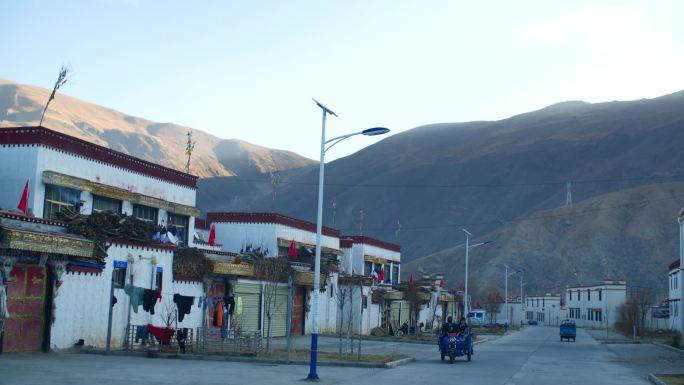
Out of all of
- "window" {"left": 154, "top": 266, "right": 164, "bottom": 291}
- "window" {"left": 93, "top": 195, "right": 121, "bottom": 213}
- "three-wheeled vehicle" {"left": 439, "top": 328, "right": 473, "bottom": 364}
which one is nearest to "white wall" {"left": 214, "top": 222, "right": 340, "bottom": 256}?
"window" {"left": 154, "top": 266, "right": 164, "bottom": 291}

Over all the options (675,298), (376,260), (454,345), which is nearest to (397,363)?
(454,345)

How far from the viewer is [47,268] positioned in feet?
89.9

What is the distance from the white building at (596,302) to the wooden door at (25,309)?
87.1 metres

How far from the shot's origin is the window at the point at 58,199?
30750 mm

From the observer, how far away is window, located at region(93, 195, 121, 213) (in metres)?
34.0

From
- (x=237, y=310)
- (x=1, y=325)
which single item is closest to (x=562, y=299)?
(x=237, y=310)

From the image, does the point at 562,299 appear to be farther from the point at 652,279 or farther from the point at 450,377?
the point at 450,377

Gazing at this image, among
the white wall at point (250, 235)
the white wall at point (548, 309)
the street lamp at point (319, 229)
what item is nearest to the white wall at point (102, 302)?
the street lamp at point (319, 229)

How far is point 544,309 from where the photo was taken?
461 ft

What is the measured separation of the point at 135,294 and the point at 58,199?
503 cm

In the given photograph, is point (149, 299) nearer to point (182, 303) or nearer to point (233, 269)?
point (182, 303)

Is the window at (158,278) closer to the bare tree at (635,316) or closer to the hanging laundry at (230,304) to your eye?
the hanging laundry at (230,304)

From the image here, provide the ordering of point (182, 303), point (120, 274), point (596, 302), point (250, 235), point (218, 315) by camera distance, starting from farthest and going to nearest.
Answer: point (596, 302) → point (250, 235) → point (218, 315) → point (182, 303) → point (120, 274)

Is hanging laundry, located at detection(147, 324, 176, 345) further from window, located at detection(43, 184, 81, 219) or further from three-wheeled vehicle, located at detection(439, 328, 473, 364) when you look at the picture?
three-wheeled vehicle, located at detection(439, 328, 473, 364)
